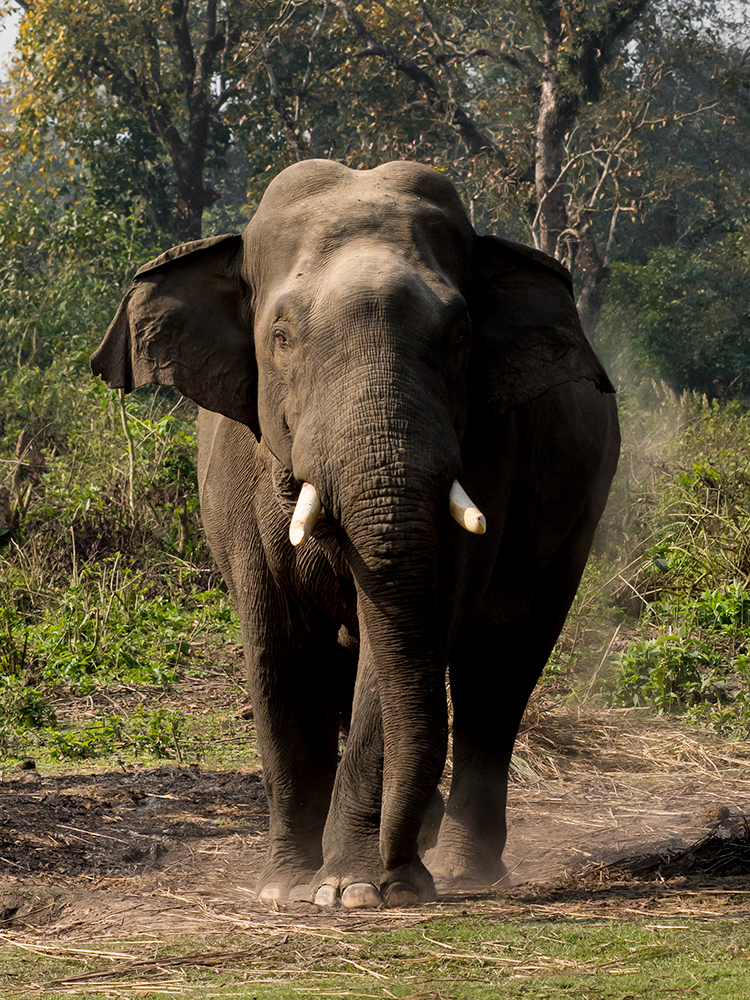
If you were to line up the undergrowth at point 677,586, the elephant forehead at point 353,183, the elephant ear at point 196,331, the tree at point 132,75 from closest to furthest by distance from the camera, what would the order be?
1. the elephant forehead at point 353,183
2. the elephant ear at point 196,331
3. the undergrowth at point 677,586
4. the tree at point 132,75

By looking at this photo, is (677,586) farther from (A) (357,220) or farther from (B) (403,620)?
(B) (403,620)

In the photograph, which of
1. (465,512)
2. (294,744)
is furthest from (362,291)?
(294,744)

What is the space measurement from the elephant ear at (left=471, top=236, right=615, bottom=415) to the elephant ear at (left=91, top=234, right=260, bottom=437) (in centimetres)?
87

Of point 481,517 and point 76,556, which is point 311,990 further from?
point 76,556

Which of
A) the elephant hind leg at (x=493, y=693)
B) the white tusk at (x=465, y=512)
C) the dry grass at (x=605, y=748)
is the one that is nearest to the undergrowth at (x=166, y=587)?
the dry grass at (x=605, y=748)

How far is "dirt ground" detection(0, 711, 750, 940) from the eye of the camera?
14.6 feet

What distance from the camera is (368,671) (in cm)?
439

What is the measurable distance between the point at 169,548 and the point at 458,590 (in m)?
7.65

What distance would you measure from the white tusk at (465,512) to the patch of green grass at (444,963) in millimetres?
1160

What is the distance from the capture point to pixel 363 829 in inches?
176

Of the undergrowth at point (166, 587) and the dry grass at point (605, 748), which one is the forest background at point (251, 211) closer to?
the undergrowth at point (166, 587)

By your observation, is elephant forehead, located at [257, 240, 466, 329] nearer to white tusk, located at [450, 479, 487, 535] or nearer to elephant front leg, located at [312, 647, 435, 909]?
white tusk, located at [450, 479, 487, 535]

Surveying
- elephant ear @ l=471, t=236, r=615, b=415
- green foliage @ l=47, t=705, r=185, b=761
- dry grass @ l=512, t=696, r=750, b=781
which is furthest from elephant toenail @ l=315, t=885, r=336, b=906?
green foliage @ l=47, t=705, r=185, b=761

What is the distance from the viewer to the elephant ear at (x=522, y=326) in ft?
16.5
